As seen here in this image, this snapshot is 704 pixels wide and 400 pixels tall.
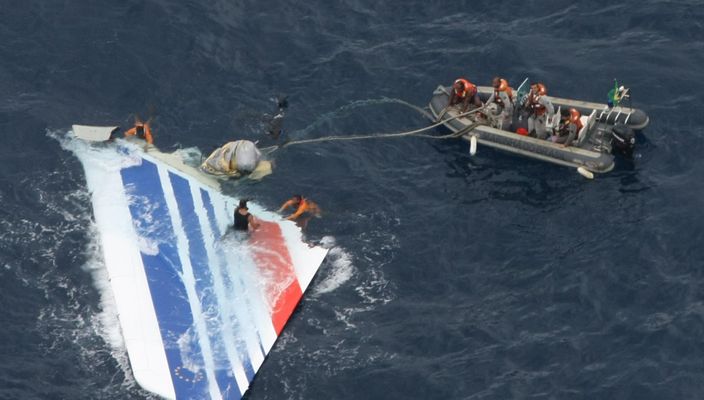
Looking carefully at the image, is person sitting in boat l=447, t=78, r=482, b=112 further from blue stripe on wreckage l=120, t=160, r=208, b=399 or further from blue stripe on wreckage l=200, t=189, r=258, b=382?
blue stripe on wreckage l=120, t=160, r=208, b=399

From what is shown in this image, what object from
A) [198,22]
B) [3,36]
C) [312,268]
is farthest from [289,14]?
[312,268]

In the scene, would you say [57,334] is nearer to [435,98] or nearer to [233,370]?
[233,370]

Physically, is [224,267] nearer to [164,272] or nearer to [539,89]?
[164,272]

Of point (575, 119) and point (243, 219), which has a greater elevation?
point (575, 119)

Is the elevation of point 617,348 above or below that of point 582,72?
below

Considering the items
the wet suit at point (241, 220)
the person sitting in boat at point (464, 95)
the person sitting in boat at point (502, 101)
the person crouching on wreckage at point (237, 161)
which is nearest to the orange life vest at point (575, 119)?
the person sitting in boat at point (502, 101)

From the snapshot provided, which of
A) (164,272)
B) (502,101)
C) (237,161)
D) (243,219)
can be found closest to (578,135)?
(502,101)
